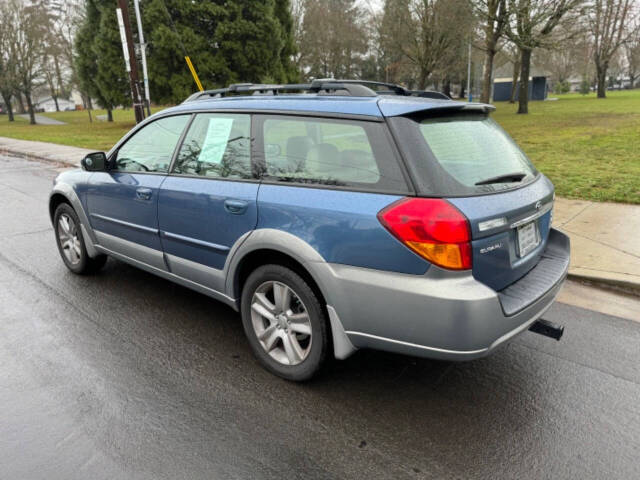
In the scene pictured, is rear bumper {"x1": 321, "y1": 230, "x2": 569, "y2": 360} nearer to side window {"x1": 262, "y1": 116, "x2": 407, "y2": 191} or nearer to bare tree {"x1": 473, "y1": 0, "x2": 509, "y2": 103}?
side window {"x1": 262, "y1": 116, "x2": 407, "y2": 191}

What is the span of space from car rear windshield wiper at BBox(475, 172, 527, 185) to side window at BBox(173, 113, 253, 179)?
4.60 ft

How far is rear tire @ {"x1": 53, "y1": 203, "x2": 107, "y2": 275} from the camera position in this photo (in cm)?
469

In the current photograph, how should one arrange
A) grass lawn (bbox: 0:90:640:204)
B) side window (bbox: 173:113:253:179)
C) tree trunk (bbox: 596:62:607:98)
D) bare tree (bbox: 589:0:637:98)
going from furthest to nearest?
tree trunk (bbox: 596:62:607:98) < bare tree (bbox: 589:0:637:98) < grass lawn (bbox: 0:90:640:204) < side window (bbox: 173:113:253:179)

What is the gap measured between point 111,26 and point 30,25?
2005cm

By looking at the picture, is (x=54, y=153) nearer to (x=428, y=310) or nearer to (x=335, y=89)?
(x=335, y=89)

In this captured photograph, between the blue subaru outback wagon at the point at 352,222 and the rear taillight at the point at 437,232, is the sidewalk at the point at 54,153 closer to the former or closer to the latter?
the blue subaru outback wagon at the point at 352,222

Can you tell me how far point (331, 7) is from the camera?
47.5m

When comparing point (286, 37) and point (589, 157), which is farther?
point (286, 37)

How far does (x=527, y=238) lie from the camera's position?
285 centimetres

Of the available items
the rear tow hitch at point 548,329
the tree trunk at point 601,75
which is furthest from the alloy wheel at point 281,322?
the tree trunk at point 601,75

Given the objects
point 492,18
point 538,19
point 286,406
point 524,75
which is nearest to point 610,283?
point 286,406

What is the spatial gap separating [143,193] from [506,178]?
8.43 ft

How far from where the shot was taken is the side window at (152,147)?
369cm

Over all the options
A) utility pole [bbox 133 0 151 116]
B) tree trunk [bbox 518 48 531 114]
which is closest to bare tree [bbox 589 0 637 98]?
tree trunk [bbox 518 48 531 114]
